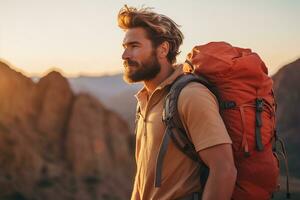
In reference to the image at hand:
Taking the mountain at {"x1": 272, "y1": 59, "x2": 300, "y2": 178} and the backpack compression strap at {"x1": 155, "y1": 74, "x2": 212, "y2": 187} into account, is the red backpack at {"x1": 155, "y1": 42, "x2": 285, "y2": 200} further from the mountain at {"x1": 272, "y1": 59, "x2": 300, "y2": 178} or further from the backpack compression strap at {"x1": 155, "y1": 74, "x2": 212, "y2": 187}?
the mountain at {"x1": 272, "y1": 59, "x2": 300, "y2": 178}

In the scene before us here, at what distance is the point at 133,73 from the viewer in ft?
11.0

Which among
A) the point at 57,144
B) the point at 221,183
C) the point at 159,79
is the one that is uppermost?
the point at 159,79

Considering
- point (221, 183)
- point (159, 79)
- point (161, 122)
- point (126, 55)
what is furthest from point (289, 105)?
point (221, 183)

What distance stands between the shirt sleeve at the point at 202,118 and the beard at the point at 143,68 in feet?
1.54

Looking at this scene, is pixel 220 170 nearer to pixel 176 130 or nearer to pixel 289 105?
pixel 176 130

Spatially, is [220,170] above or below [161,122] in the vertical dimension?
below

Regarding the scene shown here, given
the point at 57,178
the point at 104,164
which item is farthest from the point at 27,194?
the point at 104,164

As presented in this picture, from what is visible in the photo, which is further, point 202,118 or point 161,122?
point 161,122

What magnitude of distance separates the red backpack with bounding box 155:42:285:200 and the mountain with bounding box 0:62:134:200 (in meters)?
16.6

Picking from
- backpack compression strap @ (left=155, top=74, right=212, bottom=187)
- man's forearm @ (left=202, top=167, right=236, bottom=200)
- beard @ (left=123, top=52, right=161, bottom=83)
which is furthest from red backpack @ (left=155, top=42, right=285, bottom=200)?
beard @ (left=123, top=52, right=161, bottom=83)

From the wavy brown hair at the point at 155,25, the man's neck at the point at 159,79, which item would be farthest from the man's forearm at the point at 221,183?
the wavy brown hair at the point at 155,25

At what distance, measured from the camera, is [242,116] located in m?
2.93

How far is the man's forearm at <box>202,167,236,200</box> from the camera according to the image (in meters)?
2.88

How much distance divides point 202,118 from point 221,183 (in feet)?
1.15
